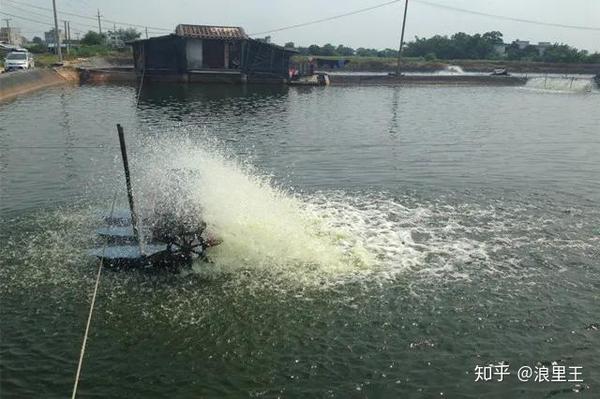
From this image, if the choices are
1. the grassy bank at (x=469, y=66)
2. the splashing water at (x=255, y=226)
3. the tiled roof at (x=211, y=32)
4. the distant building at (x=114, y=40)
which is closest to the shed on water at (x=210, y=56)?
the tiled roof at (x=211, y=32)

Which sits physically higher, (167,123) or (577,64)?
(577,64)

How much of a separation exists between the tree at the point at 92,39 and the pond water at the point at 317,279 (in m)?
102

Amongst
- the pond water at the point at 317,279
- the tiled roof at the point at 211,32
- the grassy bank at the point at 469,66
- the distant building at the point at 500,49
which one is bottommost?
the pond water at the point at 317,279

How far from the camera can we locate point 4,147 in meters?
23.3

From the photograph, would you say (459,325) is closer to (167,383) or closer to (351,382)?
(351,382)

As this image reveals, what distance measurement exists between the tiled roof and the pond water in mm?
41618

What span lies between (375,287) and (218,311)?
3518mm

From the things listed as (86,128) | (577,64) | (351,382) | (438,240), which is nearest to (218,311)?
(351,382)

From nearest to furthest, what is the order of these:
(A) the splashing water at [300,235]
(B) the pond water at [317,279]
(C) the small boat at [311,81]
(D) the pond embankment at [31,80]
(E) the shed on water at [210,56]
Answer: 1. (B) the pond water at [317,279]
2. (A) the splashing water at [300,235]
3. (D) the pond embankment at [31,80]
4. (E) the shed on water at [210,56]
5. (C) the small boat at [311,81]

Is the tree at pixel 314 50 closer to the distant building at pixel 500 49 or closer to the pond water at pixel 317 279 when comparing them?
the distant building at pixel 500 49

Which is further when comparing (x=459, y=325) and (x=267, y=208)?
(x=267, y=208)

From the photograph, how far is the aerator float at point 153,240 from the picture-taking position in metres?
11.5

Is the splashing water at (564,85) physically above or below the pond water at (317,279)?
above

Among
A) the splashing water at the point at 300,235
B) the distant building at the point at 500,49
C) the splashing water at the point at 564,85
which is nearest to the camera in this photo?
the splashing water at the point at 300,235
